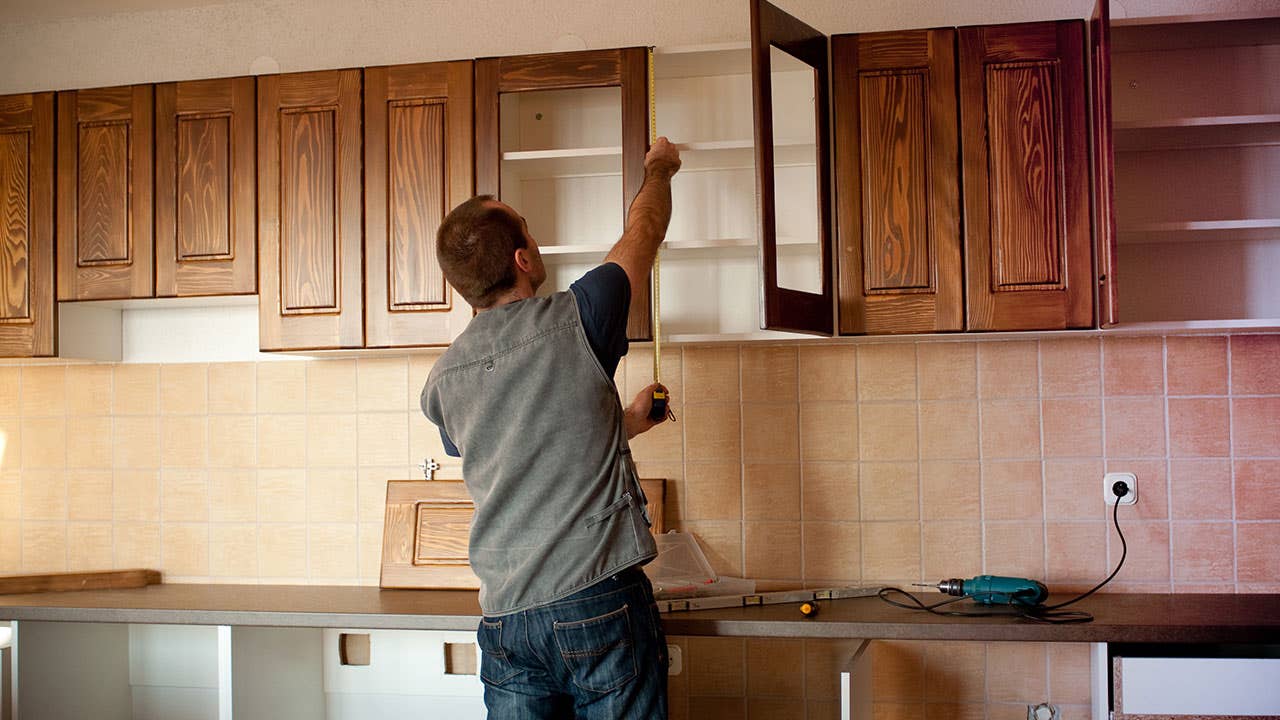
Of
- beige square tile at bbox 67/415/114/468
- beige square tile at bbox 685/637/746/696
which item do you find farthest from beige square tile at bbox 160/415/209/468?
beige square tile at bbox 685/637/746/696

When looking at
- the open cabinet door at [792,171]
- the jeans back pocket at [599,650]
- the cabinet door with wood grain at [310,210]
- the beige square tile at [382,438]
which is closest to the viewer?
the jeans back pocket at [599,650]

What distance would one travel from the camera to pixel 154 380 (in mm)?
2982

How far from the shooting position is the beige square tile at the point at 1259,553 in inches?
98.3

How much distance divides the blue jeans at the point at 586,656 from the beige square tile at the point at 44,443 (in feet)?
6.06

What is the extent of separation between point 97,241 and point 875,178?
2.05 meters

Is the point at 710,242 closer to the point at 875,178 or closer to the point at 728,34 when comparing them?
the point at 875,178

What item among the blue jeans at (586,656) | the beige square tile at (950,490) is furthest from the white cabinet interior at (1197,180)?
the blue jeans at (586,656)

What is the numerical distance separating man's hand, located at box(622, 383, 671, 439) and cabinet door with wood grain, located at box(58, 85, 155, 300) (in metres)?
1.41

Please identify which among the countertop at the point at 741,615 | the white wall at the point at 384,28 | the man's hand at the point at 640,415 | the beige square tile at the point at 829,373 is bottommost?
the countertop at the point at 741,615

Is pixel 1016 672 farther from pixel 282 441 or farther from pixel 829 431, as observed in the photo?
pixel 282 441

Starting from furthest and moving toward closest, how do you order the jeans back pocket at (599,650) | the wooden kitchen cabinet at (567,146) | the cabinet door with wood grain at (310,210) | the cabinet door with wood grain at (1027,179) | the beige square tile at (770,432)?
the beige square tile at (770,432), the cabinet door with wood grain at (310,210), the wooden kitchen cabinet at (567,146), the cabinet door with wood grain at (1027,179), the jeans back pocket at (599,650)

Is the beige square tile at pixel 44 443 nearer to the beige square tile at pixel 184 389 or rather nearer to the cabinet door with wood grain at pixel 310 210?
the beige square tile at pixel 184 389

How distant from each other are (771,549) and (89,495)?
6.63ft

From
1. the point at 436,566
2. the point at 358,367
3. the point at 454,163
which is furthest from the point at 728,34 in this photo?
the point at 436,566
